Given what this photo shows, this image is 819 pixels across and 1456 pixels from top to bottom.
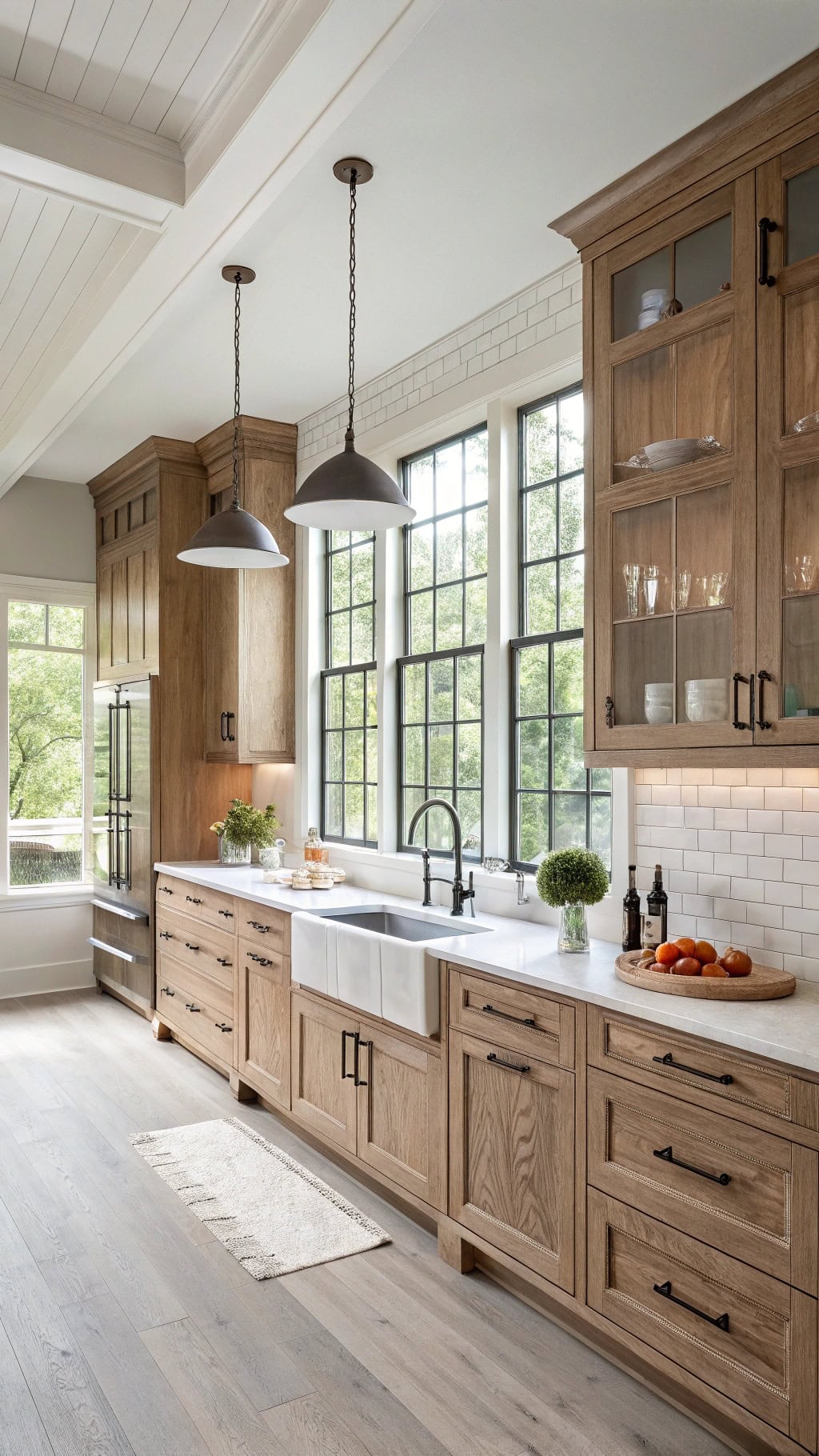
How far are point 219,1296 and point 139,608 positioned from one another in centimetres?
389

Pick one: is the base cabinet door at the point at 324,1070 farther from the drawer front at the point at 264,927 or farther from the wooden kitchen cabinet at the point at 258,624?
the wooden kitchen cabinet at the point at 258,624

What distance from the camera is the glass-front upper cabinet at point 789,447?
230 centimetres

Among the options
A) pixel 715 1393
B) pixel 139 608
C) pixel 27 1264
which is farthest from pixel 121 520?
pixel 715 1393

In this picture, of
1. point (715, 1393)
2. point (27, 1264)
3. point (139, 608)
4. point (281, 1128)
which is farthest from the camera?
point (139, 608)

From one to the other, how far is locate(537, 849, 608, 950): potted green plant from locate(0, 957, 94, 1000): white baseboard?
4.28 metres

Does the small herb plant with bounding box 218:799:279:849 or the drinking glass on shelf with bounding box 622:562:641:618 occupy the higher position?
the drinking glass on shelf with bounding box 622:562:641:618

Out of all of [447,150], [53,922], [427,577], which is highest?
[447,150]

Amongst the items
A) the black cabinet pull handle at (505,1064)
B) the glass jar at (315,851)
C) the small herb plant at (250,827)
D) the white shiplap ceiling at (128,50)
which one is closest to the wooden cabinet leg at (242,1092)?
the glass jar at (315,851)

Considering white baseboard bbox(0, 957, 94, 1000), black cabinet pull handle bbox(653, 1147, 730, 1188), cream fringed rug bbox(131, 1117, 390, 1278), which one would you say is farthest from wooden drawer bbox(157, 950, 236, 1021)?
black cabinet pull handle bbox(653, 1147, 730, 1188)

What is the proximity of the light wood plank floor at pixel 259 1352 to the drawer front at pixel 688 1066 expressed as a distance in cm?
76

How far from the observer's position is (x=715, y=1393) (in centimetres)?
209

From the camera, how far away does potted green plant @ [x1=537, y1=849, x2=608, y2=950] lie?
2.89 metres

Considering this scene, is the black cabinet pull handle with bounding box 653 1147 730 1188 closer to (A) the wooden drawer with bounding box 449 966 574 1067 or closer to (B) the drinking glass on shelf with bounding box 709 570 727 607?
(A) the wooden drawer with bounding box 449 966 574 1067

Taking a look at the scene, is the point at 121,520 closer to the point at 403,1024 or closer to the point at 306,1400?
the point at 403,1024
